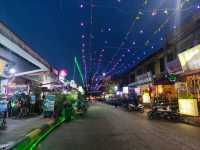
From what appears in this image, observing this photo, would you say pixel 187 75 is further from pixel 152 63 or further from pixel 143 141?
pixel 152 63

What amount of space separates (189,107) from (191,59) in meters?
4.32

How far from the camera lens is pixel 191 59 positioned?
24438 mm

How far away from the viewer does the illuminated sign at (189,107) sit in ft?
72.5

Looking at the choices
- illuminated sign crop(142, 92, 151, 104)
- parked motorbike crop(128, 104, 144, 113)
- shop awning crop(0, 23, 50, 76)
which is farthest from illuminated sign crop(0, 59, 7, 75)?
illuminated sign crop(142, 92, 151, 104)

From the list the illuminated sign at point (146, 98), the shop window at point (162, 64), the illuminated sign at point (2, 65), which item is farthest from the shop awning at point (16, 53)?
the illuminated sign at point (146, 98)

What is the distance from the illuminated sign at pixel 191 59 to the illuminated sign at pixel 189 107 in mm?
2903

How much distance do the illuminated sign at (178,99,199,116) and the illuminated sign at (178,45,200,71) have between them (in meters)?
2.90

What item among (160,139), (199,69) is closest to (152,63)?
(199,69)

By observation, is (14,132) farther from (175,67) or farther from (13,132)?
(175,67)

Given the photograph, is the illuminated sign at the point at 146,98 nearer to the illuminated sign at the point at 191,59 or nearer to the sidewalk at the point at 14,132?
the illuminated sign at the point at 191,59

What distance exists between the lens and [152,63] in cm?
4762

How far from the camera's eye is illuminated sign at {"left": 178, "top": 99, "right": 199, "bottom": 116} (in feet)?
72.5

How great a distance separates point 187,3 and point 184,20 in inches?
545

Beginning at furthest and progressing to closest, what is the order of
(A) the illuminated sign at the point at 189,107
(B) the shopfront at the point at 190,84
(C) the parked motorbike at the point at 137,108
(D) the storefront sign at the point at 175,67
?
(C) the parked motorbike at the point at 137,108
(D) the storefront sign at the point at 175,67
(B) the shopfront at the point at 190,84
(A) the illuminated sign at the point at 189,107
